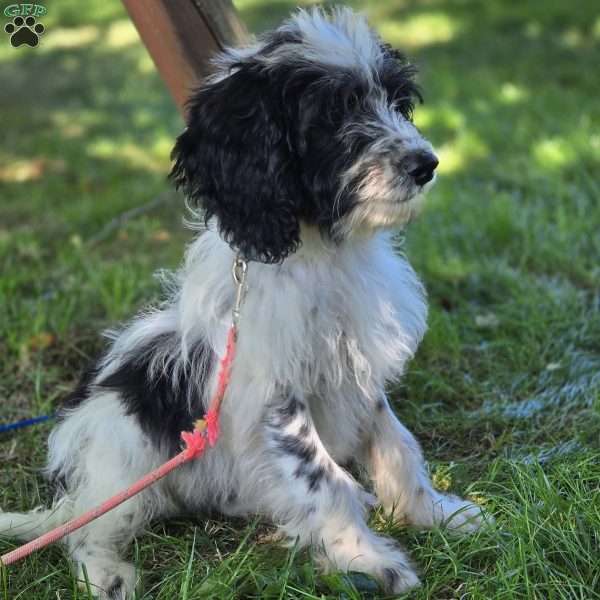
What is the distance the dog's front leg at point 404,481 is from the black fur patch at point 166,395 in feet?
2.18

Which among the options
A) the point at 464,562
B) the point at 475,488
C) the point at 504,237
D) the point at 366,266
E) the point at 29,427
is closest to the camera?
the point at 464,562

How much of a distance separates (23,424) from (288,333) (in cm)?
157

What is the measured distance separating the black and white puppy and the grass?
14 cm

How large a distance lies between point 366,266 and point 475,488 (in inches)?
37.6

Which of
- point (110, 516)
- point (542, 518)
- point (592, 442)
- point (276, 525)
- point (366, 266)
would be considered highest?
point (366, 266)

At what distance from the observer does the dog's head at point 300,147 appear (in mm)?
2883

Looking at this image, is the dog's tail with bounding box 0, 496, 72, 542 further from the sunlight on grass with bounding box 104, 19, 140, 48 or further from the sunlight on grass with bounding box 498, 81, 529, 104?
the sunlight on grass with bounding box 104, 19, 140, 48

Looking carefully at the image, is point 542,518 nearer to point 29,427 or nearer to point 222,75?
point 222,75

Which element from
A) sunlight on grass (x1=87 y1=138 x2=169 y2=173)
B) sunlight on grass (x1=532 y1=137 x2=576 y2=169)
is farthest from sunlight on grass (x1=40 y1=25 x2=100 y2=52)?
sunlight on grass (x1=532 y1=137 x2=576 y2=169)

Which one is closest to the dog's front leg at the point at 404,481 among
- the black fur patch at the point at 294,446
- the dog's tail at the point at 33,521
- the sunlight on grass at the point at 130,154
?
the black fur patch at the point at 294,446

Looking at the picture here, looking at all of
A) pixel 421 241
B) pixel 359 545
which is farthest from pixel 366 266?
pixel 421 241

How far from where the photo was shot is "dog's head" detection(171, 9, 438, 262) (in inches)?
113

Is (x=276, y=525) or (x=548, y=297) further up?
(x=276, y=525)

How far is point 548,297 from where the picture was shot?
4898 mm
